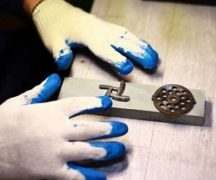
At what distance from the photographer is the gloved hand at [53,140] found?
→ 29.8 inches

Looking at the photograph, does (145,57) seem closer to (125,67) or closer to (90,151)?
(125,67)

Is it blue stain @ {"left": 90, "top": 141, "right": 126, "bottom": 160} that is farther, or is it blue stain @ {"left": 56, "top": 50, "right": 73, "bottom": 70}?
blue stain @ {"left": 56, "top": 50, "right": 73, "bottom": 70}

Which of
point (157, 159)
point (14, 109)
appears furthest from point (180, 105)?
point (14, 109)

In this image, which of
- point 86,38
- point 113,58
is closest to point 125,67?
point 113,58

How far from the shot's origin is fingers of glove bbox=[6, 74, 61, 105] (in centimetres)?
84

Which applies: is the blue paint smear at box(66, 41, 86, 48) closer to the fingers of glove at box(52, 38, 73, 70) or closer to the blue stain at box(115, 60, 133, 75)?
the fingers of glove at box(52, 38, 73, 70)

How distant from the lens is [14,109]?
822 millimetres

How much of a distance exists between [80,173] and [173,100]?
10.5 inches

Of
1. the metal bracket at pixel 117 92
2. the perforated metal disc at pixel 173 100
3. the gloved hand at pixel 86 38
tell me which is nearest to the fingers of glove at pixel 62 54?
the gloved hand at pixel 86 38

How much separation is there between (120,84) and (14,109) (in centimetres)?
24

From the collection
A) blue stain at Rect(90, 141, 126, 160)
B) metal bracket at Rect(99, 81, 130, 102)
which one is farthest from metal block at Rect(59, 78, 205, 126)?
blue stain at Rect(90, 141, 126, 160)

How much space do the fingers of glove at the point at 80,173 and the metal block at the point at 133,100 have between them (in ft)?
0.53

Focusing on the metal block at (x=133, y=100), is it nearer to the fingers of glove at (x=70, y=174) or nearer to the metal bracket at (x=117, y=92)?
the metal bracket at (x=117, y=92)

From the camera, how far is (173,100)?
0.86 m
